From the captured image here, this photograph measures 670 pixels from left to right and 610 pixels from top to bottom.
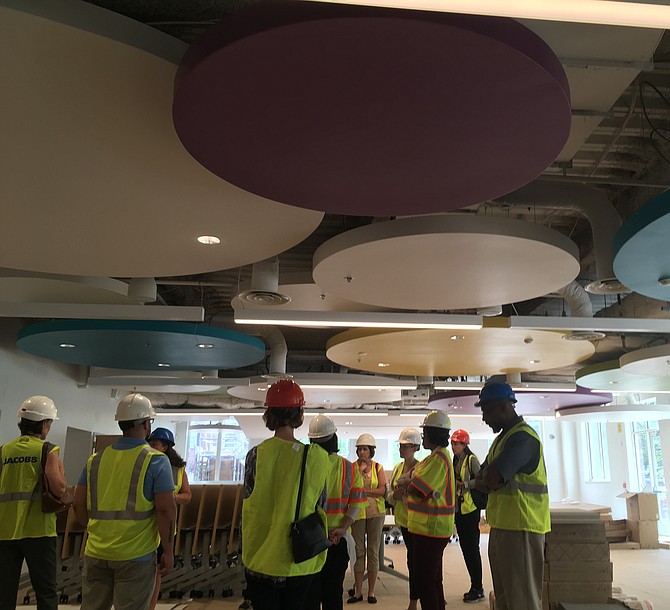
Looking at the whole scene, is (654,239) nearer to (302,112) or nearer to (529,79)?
(529,79)

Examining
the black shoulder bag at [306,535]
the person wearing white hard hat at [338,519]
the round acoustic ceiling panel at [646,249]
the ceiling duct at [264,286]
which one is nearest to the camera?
the black shoulder bag at [306,535]

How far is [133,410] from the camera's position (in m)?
3.91

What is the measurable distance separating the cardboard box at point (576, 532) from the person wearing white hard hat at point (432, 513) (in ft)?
3.30

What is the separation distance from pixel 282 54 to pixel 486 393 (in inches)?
111

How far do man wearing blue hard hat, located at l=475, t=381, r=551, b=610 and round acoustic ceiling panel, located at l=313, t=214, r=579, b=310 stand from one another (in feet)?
4.44

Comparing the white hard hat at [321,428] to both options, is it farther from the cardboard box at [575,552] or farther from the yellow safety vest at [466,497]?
the yellow safety vest at [466,497]

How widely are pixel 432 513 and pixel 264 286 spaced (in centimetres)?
248

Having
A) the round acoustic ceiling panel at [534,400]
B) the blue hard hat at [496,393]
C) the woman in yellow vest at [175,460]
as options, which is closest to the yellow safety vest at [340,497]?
the blue hard hat at [496,393]

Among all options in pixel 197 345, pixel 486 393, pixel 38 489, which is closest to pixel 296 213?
pixel 486 393

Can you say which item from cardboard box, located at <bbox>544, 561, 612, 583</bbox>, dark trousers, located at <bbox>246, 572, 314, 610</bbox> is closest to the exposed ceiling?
dark trousers, located at <bbox>246, 572, 314, 610</bbox>

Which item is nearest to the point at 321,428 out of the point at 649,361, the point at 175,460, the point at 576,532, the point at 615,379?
the point at 175,460

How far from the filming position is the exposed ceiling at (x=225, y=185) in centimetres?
259

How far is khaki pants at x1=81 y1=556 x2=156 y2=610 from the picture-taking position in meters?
3.56

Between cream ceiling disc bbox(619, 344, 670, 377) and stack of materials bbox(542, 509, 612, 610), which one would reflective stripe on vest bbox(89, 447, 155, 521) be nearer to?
stack of materials bbox(542, 509, 612, 610)
